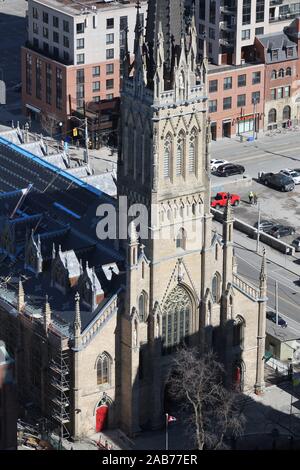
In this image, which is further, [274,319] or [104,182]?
[104,182]

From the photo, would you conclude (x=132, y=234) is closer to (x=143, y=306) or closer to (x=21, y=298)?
(x=143, y=306)

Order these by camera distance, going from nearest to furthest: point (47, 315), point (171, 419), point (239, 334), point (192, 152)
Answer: point (192, 152) < point (47, 315) < point (171, 419) < point (239, 334)

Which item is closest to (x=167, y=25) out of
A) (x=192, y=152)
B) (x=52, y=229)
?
(x=192, y=152)

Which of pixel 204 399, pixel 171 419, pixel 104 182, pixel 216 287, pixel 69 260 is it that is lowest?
pixel 171 419

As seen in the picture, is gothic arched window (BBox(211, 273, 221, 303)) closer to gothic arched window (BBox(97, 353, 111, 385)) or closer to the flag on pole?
the flag on pole

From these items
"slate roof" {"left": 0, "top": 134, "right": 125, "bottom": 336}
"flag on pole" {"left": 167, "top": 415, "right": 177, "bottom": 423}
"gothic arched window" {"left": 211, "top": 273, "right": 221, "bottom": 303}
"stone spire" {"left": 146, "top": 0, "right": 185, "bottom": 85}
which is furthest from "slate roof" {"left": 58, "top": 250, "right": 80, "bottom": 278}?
"stone spire" {"left": 146, "top": 0, "right": 185, "bottom": 85}

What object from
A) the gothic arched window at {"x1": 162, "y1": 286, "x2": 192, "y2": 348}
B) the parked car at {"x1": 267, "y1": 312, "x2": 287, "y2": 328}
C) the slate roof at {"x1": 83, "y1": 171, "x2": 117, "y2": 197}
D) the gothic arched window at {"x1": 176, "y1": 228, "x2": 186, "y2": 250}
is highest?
the gothic arched window at {"x1": 176, "y1": 228, "x2": 186, "y2": 250}
